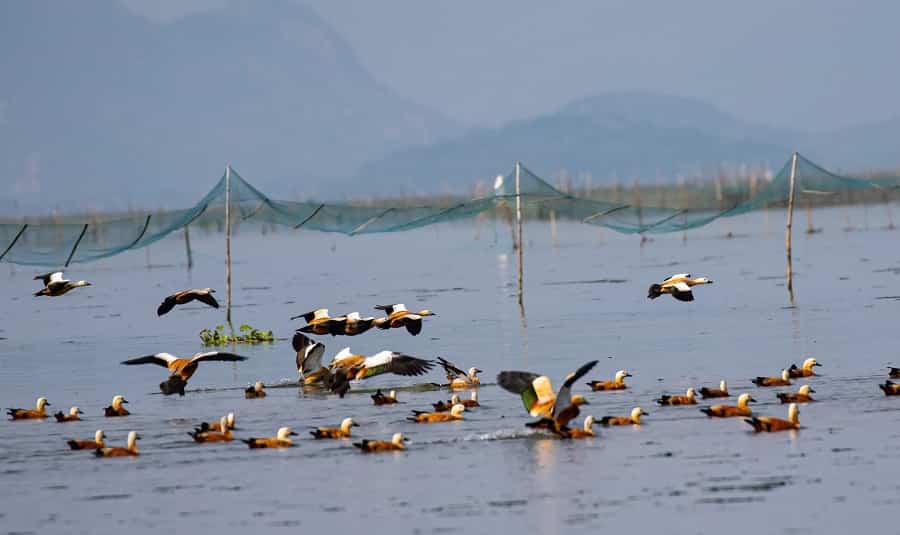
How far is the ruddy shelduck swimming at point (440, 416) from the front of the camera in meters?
21.5

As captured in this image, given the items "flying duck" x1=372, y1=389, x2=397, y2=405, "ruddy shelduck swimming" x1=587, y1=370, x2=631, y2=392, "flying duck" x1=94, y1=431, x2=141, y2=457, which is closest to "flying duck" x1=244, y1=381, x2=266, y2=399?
"flying duck" x1=372, y1=389, x2=397, y2=405

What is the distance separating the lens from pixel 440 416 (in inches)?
845

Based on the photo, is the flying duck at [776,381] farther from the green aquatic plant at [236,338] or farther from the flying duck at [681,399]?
the green aquatic plant at [236,338]

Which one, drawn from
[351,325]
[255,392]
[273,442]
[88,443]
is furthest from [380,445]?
A: [351,325]

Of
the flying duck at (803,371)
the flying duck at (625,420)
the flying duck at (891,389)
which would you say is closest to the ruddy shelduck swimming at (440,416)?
the flying duck at (625,420)

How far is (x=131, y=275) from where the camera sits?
230 feet

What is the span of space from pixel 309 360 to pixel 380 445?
658 centimetres

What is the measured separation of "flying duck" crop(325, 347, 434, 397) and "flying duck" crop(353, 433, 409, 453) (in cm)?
309

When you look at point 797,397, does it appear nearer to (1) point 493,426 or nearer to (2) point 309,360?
(1) point 493,426

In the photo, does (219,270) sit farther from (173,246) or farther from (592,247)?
(173,246)

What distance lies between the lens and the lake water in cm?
1602

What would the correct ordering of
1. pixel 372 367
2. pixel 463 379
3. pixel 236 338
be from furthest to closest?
pixel 236 338 → pixel 463 379 → pixel 372 367

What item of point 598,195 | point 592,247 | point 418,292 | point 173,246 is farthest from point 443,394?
point 598,195

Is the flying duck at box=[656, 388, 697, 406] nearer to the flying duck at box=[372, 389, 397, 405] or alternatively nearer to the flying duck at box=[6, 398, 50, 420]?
the flying duck at box=[372, 389, 397, 405]
